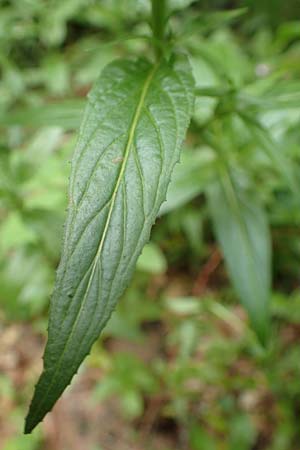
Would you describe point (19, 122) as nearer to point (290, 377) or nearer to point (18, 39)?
point (290, 377)

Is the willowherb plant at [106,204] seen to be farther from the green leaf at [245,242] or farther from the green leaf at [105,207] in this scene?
the green leaf at [245,242]

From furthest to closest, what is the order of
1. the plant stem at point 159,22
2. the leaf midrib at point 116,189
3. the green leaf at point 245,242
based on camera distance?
the green leaf at point 245,242, the plant stem at point 159,22, the leaf midrib at point 116,189

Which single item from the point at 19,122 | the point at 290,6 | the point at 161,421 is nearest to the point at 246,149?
the point at 19,122

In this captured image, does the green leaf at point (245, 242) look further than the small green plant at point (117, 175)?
Yes

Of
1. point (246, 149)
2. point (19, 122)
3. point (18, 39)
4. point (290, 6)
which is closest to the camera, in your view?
point (19, 122)

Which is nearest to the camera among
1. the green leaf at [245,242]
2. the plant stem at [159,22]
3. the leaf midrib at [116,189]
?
the leaf midrib at [116,189]

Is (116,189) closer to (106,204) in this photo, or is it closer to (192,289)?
(106,204)

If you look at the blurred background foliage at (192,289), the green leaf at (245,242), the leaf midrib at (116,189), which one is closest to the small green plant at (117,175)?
the leaf midrib at (116,189)
